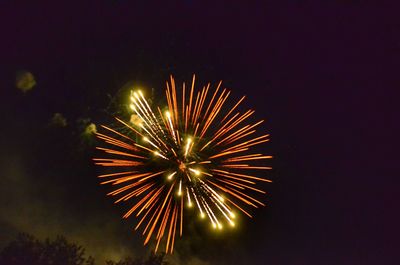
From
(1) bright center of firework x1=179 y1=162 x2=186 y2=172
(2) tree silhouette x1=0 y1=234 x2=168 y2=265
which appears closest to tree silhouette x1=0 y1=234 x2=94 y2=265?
(2) tree silhouette x1=0 y1=234 x2=168 y2=265

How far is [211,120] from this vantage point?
21.0 m

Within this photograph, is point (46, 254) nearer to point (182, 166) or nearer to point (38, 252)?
point (38, 252)

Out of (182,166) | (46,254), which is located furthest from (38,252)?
(182,166)

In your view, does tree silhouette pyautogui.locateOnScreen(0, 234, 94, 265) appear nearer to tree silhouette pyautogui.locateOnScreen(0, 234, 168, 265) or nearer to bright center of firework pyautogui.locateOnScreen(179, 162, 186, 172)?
tree silhouette pyautogui.locateOnScreen(0, 234, 168, 265)

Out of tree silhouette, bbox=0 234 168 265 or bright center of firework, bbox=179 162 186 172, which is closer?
bright center of firework, bbox=179 162 186 172

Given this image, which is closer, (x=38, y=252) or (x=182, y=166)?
(x=182, y=166)

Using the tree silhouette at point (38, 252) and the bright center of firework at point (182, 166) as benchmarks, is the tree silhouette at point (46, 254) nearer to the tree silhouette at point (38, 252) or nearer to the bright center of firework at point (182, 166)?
the tree silhouette at point (38, 252)

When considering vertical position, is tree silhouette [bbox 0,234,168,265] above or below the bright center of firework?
below

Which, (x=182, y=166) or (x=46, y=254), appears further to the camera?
(x=46, y=254)

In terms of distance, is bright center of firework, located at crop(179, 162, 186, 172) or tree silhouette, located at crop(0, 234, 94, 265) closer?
bright center of firework, located at crop(179, 162, 186, 172)

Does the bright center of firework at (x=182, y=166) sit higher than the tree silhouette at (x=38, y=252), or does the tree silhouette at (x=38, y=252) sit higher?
the bright center of firework at (x=182, y=166)

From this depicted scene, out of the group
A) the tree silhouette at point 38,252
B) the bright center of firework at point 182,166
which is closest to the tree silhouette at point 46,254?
the tree silhouette at point 38,252

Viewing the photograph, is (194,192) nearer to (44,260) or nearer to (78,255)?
(78,255)

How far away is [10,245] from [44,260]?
351cm
